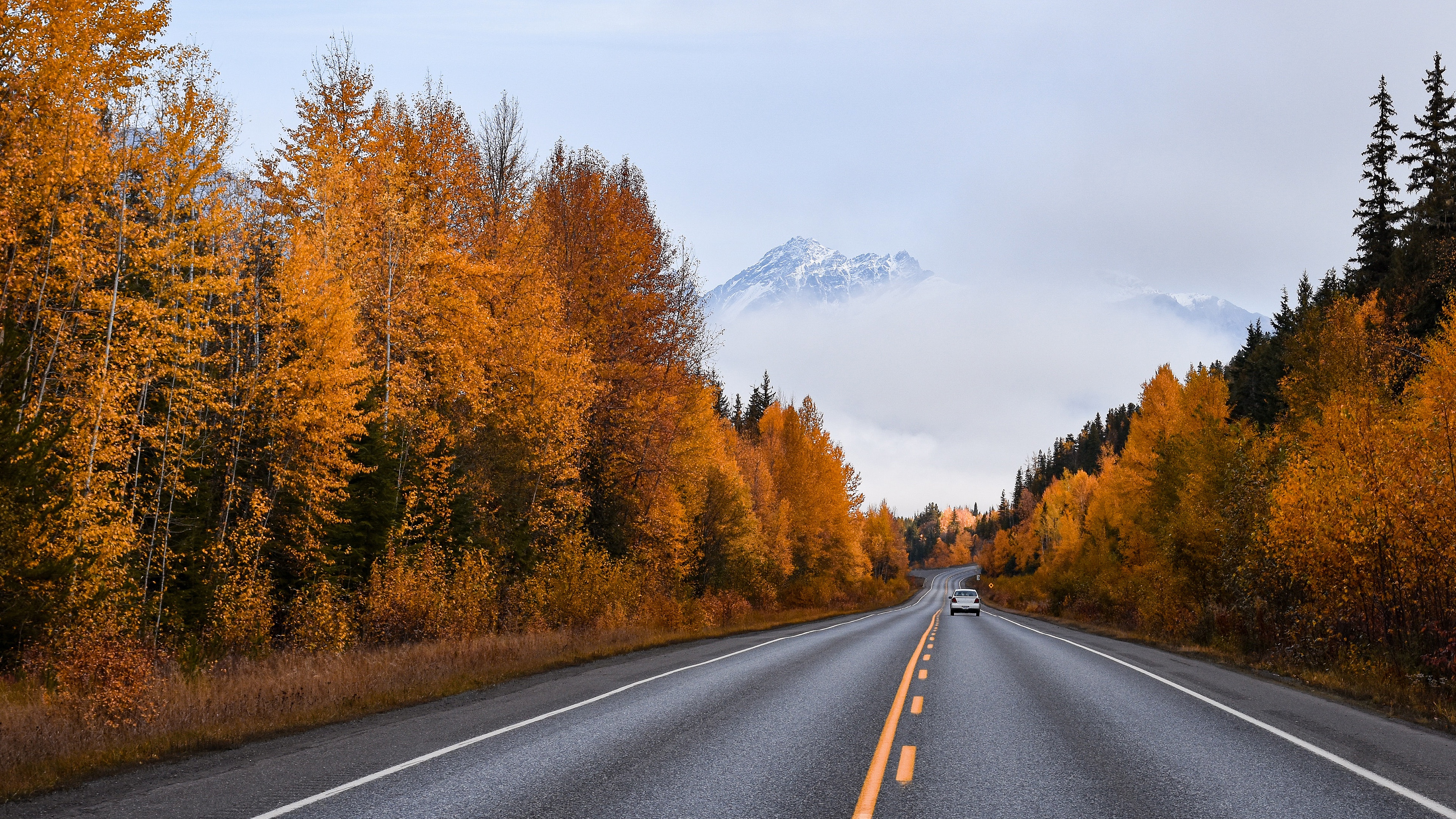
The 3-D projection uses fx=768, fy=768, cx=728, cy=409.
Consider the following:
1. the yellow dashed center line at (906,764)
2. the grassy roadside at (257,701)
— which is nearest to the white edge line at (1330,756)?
the yellow dashed center line at (906,764)

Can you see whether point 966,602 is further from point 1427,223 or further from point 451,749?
point 451,749

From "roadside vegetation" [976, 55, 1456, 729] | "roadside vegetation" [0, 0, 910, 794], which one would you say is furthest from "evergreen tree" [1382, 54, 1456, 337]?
"roadside vegetation" [0, 0, 910, 794]

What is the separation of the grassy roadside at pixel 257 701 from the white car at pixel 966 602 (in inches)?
1303

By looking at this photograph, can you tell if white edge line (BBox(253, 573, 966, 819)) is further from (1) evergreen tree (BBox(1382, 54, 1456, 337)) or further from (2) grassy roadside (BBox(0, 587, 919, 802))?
(1) evergreen tree (BBox(1382, 54, 1456, 337))

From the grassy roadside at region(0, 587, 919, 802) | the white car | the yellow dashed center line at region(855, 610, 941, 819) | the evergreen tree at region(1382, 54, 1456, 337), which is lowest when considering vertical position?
the white car

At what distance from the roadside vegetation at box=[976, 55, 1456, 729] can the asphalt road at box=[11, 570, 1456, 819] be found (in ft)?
13.2

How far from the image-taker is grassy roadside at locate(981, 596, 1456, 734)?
11.1m

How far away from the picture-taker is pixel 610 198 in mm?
28500

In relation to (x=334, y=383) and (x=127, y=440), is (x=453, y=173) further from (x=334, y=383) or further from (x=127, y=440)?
(x=127, y=440)

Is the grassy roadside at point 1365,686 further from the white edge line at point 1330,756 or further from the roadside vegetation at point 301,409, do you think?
the roadside vegetation at point 301,409

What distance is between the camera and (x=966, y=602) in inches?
1843

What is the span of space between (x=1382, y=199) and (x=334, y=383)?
5160cm

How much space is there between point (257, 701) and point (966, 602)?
140 ft

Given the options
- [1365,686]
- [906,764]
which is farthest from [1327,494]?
[906,764]
